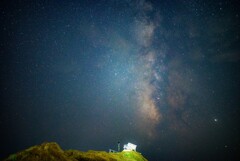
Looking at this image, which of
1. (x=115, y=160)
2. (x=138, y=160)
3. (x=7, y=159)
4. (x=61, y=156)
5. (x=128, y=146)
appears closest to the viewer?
(x=7, y=159)

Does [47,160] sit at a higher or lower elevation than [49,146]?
lower

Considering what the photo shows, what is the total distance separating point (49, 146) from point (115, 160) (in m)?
10.9

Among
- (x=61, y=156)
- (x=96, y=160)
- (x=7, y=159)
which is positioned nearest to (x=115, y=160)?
(x=96, y=160)

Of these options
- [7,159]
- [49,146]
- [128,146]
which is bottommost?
[7,159]

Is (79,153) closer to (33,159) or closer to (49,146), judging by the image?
(49,146)

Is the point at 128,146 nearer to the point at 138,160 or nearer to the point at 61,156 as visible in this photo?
the point at 138,160

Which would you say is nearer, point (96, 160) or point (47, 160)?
point (47, 160)

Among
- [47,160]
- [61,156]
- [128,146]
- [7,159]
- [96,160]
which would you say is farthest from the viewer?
[128,146]

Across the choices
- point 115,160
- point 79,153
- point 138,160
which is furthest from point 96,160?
point 138,160

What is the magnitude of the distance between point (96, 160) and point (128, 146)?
1616 inches

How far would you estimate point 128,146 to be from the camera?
6269cm

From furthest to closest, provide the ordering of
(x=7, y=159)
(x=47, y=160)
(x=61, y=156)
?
(x=61, y=156) → (x=47, y=160) → (x=7, y=159)

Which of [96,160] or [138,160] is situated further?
[138,160]

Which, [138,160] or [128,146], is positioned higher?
[128,146]
